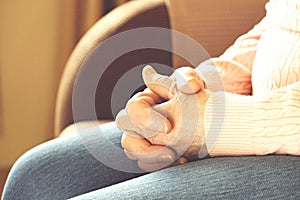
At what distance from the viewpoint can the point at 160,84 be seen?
0.90m

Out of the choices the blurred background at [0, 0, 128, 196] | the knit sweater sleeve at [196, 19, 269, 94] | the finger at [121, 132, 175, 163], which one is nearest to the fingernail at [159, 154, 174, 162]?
the finger at [121, 132, 175, 163]

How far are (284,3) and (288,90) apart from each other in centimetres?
27

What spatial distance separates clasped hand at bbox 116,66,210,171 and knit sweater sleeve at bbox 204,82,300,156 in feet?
0.06

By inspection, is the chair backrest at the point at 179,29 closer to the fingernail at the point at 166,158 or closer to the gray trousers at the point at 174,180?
the gray trousers at the point at 174,180

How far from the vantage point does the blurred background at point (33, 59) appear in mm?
1970

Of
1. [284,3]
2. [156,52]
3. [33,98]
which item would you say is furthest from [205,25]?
[33,98]

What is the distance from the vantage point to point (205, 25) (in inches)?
57.4

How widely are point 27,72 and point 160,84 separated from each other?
1268 millimetres

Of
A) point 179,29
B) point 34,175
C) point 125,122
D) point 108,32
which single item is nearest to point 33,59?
point 108,32

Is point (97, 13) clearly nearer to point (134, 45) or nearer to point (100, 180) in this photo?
point (134, 45)

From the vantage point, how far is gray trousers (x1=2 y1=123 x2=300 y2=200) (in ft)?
2.45

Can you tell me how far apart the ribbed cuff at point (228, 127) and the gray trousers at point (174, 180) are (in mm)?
18

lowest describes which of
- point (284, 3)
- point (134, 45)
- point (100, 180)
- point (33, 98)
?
point (33, 98)

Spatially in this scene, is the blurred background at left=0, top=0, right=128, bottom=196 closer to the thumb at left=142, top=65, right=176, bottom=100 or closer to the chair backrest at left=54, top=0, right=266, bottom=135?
the chair backrest at left=54, top=0, right=266, bottom=135
